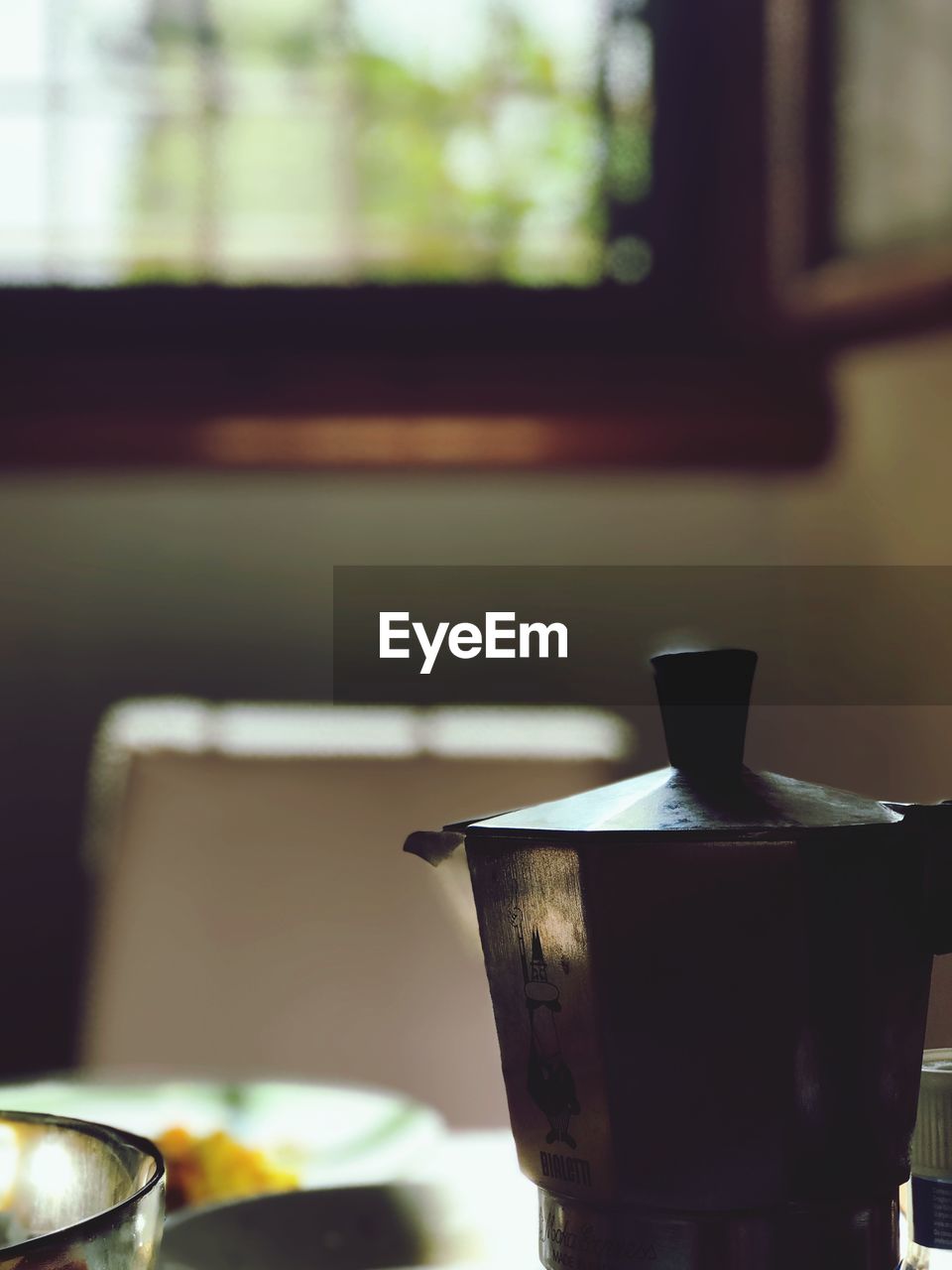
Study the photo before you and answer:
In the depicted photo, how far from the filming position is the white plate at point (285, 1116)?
66 centimetres

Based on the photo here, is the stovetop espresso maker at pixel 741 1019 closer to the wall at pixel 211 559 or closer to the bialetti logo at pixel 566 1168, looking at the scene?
the bialetti logo at pixel 566 1168

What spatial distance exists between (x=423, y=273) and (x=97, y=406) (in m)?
0.40

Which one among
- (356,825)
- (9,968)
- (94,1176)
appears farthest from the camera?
(9,968)

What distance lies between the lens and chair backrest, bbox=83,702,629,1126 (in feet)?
3.53

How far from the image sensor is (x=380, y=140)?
1.54 metres

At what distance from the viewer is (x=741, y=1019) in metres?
0.39

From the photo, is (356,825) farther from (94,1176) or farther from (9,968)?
(94,1176)

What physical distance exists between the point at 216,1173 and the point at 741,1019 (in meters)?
0.34

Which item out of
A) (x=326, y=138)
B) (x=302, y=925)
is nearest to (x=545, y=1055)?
(x=302, y=925)

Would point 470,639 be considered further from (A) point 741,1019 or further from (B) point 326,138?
(A) point 741,1019

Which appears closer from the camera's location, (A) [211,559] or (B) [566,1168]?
(B) [566,1168]

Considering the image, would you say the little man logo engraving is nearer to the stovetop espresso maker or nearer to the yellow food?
the stovetop espresso maker

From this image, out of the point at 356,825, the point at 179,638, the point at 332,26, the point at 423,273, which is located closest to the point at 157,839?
the point at 356,825

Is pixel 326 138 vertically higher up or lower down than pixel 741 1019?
higher up
